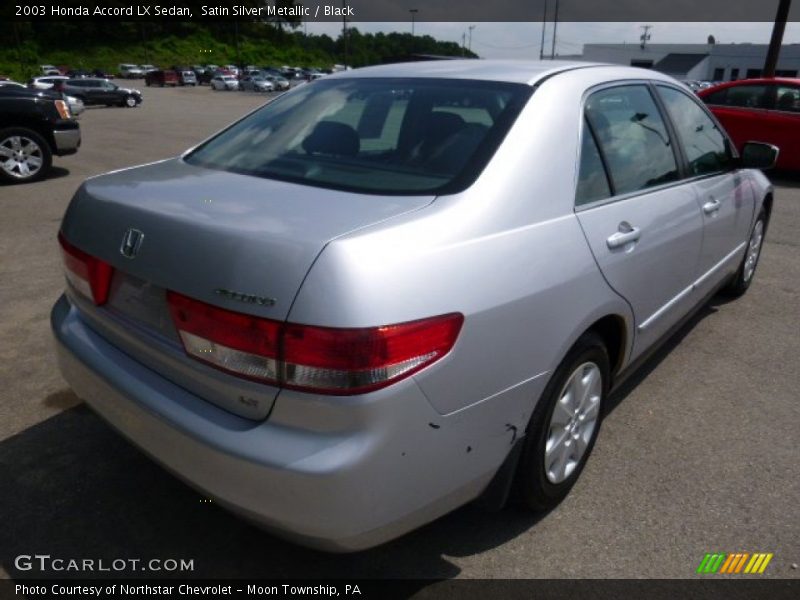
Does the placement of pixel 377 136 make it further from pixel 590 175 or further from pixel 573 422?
pixel 573 422

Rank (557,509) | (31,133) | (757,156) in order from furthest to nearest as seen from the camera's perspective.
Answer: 1. (31,133)
2. (757,156)
3. (557,509)

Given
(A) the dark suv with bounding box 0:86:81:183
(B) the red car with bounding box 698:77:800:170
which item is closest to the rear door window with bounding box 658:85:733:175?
(B) the red car with bounding box 698:77:800:170

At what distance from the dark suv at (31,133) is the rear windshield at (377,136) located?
7192mm

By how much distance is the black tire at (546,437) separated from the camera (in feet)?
7.22

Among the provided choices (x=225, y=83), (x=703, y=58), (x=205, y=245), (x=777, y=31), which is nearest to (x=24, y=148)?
(x=205, y=245)

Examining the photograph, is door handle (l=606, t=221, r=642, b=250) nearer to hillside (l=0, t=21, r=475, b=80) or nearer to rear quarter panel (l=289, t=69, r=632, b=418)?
rear quarter panel (l=289, t=69, r=632, b=418)

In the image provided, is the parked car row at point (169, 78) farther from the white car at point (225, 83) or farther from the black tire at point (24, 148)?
the black tire at point (24, 148)

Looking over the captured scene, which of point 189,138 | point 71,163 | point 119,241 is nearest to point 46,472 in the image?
point 119,241

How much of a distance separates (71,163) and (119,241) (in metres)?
10.3

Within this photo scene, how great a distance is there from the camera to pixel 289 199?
2.04 meters

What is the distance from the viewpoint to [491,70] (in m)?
2.73

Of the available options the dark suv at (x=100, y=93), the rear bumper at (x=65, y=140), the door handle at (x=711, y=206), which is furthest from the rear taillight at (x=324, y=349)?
the dark suv at (x=100, y=93)

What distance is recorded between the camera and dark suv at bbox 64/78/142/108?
104 feet

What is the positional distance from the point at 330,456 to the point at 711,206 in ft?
8.74
